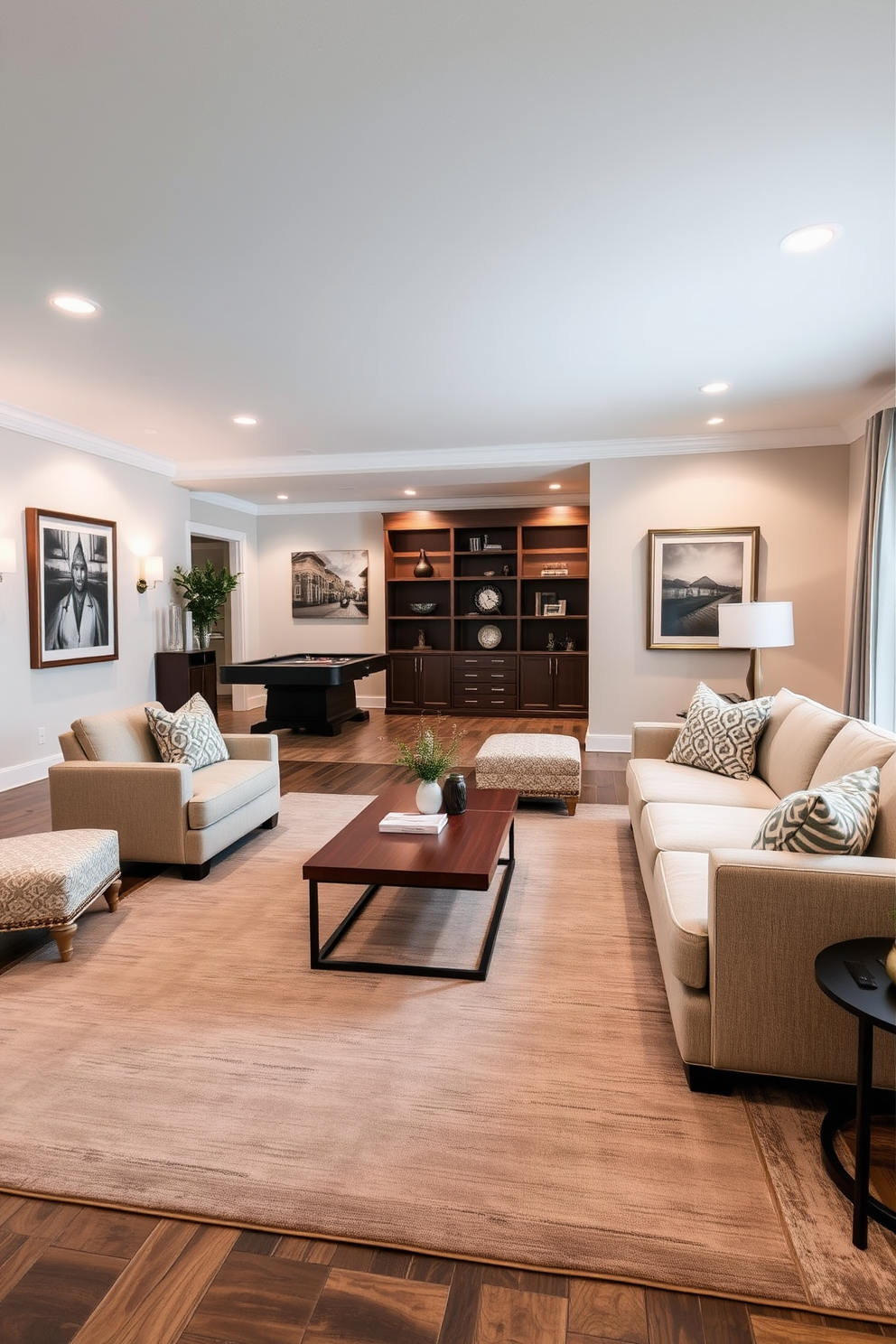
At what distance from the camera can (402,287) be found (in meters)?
3.34

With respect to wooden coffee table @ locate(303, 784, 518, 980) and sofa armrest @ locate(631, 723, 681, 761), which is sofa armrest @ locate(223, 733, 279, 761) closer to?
wooden coffee table @ locate(303, 784, 518, 980)

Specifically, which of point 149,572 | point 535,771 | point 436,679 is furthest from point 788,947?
point 436,679

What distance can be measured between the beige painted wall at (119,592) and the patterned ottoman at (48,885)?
2859mm

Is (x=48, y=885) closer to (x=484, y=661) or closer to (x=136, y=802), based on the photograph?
(x=136, y=802)

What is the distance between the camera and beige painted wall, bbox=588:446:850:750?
609 cm

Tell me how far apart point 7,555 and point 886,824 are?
5.29m

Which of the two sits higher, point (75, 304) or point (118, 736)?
point (75, 304)

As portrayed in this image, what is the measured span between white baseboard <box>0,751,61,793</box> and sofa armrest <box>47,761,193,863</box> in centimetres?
190

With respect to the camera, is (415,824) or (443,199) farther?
(415,824)

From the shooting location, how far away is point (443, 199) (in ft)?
8.55

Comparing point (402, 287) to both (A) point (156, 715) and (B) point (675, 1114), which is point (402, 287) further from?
(B) point (675, 1114)

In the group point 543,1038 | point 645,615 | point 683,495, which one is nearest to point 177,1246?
point 543,1038

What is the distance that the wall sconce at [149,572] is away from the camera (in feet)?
22.3

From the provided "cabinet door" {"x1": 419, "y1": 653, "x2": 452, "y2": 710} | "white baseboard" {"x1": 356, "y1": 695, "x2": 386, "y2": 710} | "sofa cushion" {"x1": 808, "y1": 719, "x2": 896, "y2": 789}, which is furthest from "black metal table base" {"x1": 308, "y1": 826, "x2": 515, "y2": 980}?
"white baseboard" {"x1": 356, "y1": 695, "x2": 386, "y2": 710}
